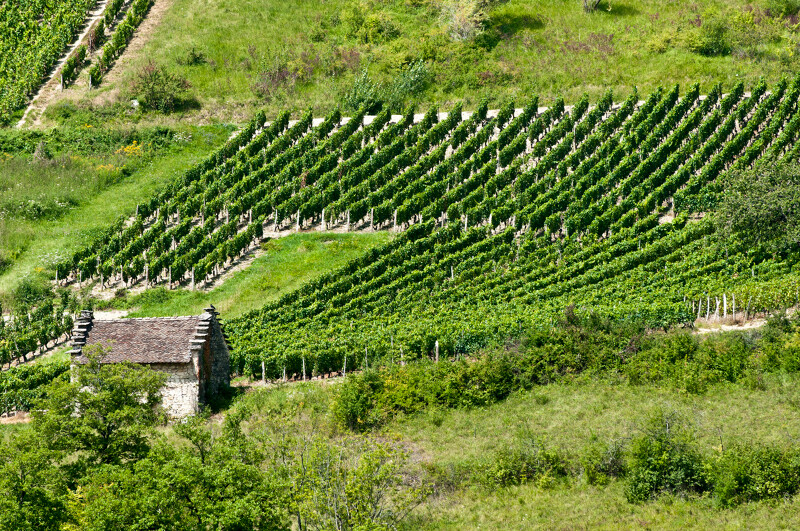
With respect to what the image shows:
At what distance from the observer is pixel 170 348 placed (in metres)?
55.4

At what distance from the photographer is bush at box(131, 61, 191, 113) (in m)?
Answer: 91.4

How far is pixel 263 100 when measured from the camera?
9225cm

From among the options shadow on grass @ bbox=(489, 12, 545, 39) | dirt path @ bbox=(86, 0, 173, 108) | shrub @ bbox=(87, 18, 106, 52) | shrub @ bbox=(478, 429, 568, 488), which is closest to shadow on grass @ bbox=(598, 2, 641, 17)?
shadow on grass @ bbox=(489, 12, 545, 39)

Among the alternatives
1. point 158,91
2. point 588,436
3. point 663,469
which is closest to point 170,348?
point 588,436

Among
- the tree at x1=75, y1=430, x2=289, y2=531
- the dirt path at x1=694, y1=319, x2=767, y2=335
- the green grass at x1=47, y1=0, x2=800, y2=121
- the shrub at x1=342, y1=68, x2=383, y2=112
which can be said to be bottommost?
the tree at x1=75, y1=430, x2=289, y2=531

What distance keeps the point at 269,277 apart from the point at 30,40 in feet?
136

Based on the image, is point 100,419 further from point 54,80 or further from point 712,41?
point 712,41

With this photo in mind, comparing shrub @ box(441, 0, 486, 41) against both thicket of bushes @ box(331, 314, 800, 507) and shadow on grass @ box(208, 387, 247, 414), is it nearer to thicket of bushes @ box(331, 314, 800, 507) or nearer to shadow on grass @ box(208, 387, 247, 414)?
thicket of bushes @ box(331, 314, 800, 507)

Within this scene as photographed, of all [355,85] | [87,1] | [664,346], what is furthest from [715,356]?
[87,1]

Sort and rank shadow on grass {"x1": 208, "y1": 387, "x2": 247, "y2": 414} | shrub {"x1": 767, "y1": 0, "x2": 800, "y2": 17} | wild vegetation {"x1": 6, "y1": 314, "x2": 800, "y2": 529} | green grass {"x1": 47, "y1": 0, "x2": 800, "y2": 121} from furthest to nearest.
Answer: shrub {"x1": 767, "y1": 0, "x2": 800, "y2": 17}
green grass {"x1": 47, "y1": 0, "x2": 800, "y2": 121}
shadow on grass {"x1": 208, "y1": 387, "x2": 247, "y2": 414}
wild vegetation {"x1": 6, "y1": 314, "x2": 800, "y2": 529}

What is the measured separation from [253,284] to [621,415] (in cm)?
2758

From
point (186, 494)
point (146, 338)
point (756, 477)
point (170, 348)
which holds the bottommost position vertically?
point (756, 477)

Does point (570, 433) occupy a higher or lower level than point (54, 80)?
lower

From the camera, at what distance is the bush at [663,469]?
149ft
